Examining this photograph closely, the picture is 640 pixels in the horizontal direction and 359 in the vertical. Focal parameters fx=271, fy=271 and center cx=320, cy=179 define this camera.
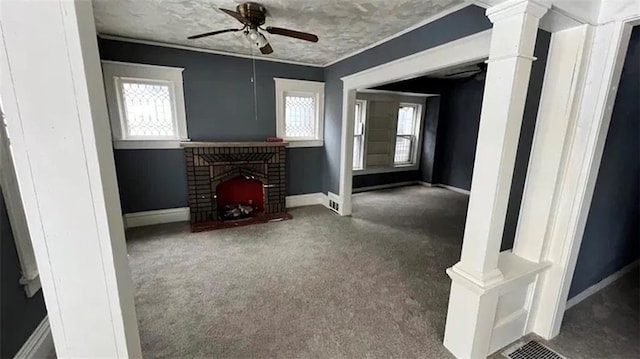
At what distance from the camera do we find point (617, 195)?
215 centimetres

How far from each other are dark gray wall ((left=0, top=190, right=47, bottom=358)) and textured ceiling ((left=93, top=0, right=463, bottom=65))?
1885mm

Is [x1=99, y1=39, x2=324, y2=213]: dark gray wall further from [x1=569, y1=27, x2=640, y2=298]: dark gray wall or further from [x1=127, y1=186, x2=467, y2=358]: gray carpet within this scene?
[x1=569, y1=27, x2=640, y2=298]: dark gray wall

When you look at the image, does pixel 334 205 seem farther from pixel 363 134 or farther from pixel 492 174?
pixel 492 174

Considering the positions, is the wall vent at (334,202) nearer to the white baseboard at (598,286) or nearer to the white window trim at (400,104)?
the white window trim at (400,104)

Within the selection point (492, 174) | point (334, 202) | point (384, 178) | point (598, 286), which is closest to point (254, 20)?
point (492, 174)

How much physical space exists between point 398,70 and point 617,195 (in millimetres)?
2119

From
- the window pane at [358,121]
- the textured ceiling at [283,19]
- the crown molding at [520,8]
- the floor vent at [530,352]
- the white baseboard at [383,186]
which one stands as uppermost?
the textured ceiling at [283,19]

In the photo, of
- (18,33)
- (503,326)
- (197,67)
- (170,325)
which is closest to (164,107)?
(197,67)

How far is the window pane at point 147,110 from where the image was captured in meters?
3.44

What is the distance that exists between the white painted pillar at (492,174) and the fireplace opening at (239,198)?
313 cm

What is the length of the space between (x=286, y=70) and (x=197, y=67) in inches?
48.9

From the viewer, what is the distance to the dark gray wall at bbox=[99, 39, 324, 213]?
3465 millimetres

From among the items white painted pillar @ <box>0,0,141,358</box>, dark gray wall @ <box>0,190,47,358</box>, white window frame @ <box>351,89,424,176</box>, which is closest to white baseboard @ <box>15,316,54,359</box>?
dark gray wall @ <box>0,190,47,358</box>

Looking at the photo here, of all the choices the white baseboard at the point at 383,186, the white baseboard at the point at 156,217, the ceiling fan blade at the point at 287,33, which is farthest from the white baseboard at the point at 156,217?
the white baseboard at the point at 383,186
